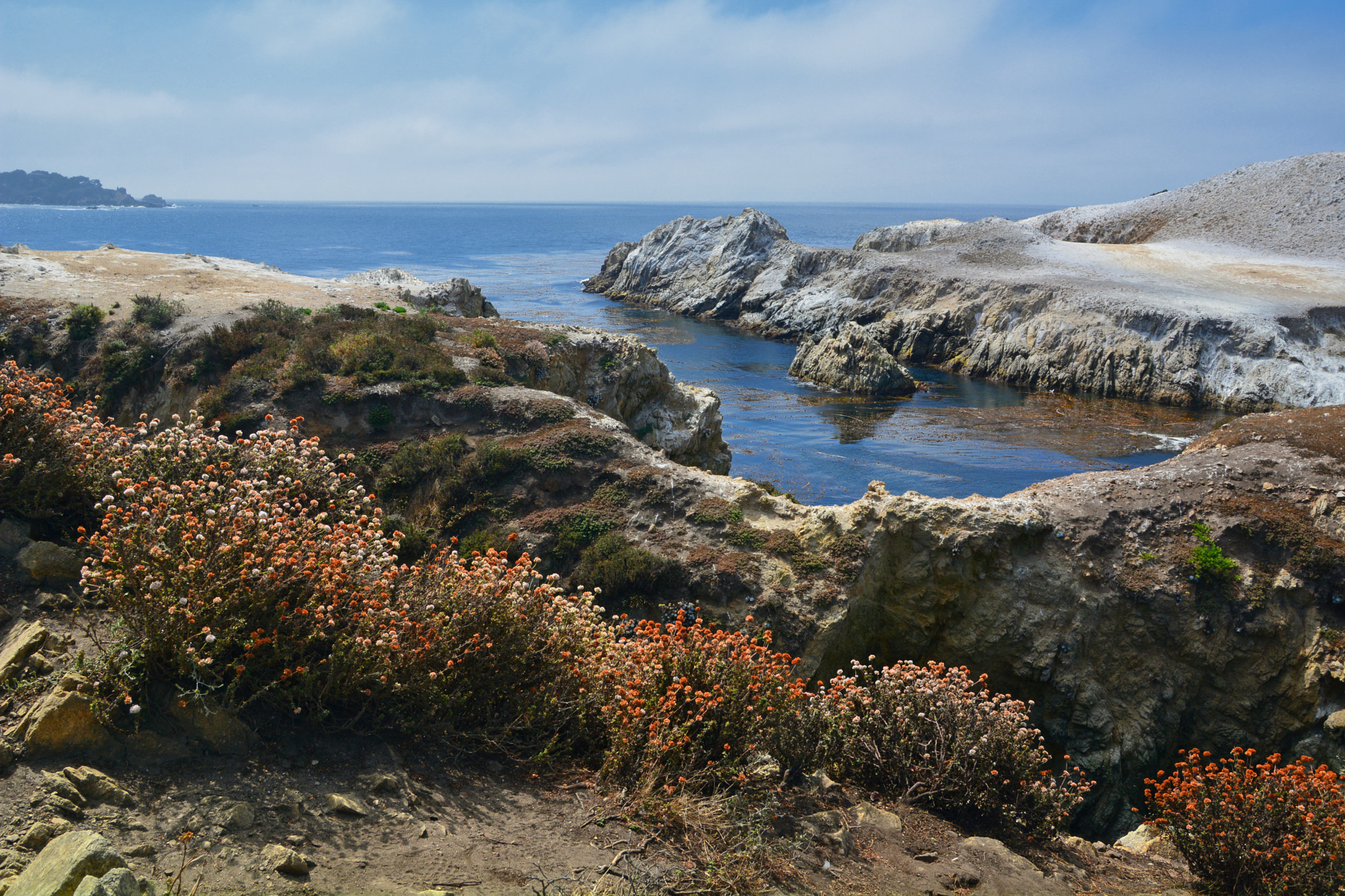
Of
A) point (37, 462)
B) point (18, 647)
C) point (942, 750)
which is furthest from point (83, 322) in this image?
point (942, 750)

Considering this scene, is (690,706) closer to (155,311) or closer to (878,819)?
(878,819)

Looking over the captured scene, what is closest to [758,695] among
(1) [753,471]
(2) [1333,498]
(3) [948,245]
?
(2) [1333,498]

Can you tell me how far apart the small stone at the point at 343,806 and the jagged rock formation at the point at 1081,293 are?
50659mm

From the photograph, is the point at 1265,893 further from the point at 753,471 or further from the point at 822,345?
the point at 822,345

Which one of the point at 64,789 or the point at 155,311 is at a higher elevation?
the point at 155,311

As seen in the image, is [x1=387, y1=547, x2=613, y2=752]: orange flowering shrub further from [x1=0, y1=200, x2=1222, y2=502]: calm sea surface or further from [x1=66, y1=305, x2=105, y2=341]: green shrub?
[x1=0, y1=200, x2=1222, y2=502]: calm sea surface

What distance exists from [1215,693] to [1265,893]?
9.06 metres

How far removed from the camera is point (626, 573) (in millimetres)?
14562

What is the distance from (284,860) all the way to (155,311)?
2039cm

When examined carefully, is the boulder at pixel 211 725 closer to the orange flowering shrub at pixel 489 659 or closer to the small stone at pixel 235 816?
the small stone at pixel 235 816

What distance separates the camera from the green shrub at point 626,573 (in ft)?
47.6

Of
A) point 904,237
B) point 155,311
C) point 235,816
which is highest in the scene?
point 904,237

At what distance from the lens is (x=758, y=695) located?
8219 millimetres

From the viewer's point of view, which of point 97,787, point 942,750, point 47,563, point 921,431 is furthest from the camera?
point 921,431
